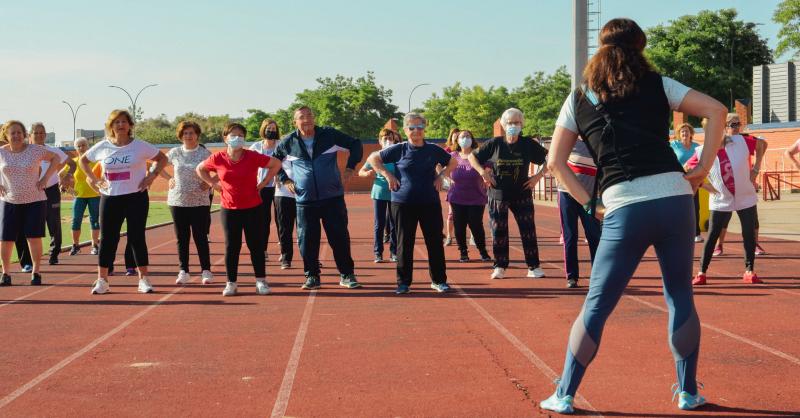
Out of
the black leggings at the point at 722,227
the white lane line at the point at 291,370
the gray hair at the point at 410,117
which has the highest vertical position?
the gray hair at the point at 410,117

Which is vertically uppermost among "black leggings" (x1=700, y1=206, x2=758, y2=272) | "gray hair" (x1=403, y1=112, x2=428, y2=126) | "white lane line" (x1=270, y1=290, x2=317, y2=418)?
"gray hair" (x1=403, y1=112, x2=428, y2=126)

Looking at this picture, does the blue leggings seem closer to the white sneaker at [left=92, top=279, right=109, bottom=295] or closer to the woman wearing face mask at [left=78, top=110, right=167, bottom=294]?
the woman wearing face mask at [left=78, top=110, right=167, bottom=294]

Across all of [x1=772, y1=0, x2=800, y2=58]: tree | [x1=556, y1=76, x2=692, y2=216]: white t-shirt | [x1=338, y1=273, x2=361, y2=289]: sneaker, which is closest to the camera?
[x1=556, y1=76, x2=692, y2=216]: white t-shirt

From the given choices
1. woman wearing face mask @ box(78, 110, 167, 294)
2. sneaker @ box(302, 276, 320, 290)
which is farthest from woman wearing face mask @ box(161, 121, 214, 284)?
sneaker @ box(302, 276, 320, 290)

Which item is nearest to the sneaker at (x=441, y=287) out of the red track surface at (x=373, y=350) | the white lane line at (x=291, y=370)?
the red track surface at (x=373, y=350)

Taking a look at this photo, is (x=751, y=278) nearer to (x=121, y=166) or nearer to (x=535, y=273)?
(x=535, y=273)

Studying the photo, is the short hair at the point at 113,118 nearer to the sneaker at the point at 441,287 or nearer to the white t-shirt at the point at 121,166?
the white t-shirt at the point at 121,166

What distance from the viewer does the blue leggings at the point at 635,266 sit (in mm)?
4543

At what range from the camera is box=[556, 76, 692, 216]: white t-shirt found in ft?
14.9

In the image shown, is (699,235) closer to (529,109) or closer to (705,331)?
(705,331)

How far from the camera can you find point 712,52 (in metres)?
81.6

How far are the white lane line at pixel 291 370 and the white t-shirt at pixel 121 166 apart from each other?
2.61 m

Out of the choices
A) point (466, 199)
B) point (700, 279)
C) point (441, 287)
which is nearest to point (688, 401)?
point (441, 287)

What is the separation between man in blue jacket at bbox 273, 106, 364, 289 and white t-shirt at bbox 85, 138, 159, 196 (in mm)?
1419
